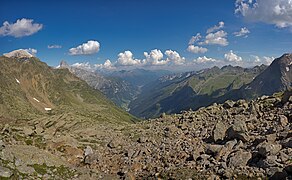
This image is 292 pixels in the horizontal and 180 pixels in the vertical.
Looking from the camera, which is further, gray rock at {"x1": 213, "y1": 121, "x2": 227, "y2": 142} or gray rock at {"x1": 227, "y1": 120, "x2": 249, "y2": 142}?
gray rock at {"x1": 213, "y1": 121, "x2": 227, "y2": 142}

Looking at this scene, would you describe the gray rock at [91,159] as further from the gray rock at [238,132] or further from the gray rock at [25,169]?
the gray rock at [238,132]

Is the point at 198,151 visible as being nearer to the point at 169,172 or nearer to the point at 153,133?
the point at 169,172

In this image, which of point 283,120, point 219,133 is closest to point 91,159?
point 219,133

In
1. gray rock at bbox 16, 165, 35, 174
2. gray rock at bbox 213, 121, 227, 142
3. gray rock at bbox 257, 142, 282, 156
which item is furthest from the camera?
gray rock at bbox 213, 121, 227, 142

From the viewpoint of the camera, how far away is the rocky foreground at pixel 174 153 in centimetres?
2958

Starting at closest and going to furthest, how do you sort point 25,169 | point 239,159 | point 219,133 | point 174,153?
1. point 239,159
2. point 25,169
3. point 174,153
4. point 219,133

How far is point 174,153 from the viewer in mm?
37906

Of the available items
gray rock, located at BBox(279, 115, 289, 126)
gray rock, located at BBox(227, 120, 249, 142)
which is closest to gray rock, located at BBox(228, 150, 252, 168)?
gray rock, located at BBox(227, 120, 249, 142)

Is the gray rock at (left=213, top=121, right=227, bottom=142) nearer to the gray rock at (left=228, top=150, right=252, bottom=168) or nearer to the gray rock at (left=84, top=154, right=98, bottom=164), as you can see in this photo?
the gray rock at (left=228, top=150, right=252, bottom=168)

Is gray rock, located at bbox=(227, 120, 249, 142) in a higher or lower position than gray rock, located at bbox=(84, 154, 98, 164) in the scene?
higher

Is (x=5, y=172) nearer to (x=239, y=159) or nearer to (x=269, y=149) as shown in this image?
(x=239, y=159)

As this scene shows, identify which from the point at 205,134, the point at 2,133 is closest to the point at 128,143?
the point at 205,134

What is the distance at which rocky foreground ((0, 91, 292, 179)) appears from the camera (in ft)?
97.1

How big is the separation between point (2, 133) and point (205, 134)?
103ft
